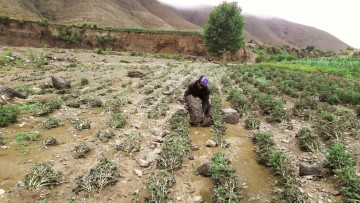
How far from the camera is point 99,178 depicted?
5.26 meters

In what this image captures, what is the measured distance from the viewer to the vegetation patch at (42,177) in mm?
5027

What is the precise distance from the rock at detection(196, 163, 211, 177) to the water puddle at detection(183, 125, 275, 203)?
3.5 inches

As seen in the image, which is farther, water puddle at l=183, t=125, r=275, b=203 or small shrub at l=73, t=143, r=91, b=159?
small shrub at l=73, t=143, r=91, b=159

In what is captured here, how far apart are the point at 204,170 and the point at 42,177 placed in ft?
9.73

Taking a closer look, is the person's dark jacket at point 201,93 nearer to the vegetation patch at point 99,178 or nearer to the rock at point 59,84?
the vegetation patch at point 99,178

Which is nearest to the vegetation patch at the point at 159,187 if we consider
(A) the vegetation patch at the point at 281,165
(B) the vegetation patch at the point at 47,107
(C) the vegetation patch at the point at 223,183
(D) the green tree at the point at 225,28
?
(C) the vegetation patch at the point at 223,183

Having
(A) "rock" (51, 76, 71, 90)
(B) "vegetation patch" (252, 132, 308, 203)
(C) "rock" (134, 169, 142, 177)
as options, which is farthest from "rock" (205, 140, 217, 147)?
(A) "rock" (51, 76, 71, 90)

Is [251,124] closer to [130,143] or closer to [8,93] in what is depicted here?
[130,143]

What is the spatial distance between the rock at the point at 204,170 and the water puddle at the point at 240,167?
3.5 inches

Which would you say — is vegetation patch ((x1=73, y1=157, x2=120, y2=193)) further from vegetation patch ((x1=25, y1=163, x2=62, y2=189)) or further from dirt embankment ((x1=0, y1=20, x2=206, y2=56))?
dirt embankment ((x1=0, y1=20, x2=206, y2=56))

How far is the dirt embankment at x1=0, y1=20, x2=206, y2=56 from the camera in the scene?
5121cm

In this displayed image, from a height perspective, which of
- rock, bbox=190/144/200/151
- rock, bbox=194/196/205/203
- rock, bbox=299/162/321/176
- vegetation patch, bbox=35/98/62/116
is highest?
rock, bbox=299/162/321/176

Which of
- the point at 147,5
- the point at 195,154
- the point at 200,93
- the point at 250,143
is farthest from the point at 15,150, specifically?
the point at 147,5

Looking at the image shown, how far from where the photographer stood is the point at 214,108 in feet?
33.5
